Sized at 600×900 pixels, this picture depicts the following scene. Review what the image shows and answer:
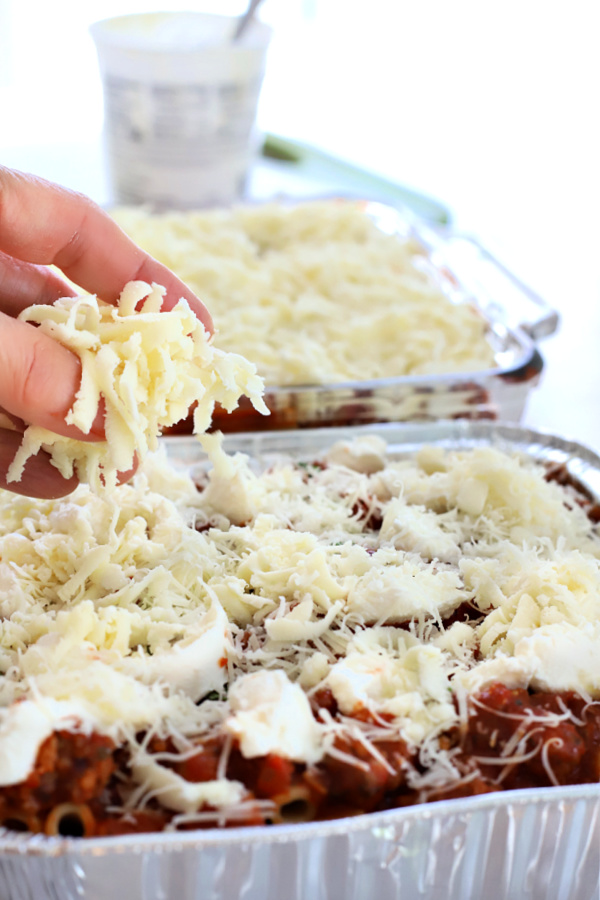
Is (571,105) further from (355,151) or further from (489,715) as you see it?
(489,715)

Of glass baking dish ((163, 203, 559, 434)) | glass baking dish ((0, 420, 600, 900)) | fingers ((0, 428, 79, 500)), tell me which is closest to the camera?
glass baking dish ((0, 420, 600, 900))

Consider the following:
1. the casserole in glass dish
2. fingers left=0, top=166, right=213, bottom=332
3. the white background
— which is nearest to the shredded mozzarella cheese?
the casserole in glass dish

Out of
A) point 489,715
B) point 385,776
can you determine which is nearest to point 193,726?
point 385,776

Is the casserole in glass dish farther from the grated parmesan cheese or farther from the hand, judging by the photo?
the hand

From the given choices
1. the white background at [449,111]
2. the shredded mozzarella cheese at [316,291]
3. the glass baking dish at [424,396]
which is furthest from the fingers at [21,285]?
the white background at [449,111]

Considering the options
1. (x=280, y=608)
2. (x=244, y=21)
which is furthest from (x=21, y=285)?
(x=244, y=21)

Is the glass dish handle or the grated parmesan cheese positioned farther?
the glass dish handle

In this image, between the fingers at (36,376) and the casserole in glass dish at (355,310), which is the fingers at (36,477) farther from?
the casserole in glass dish at (355,310)
